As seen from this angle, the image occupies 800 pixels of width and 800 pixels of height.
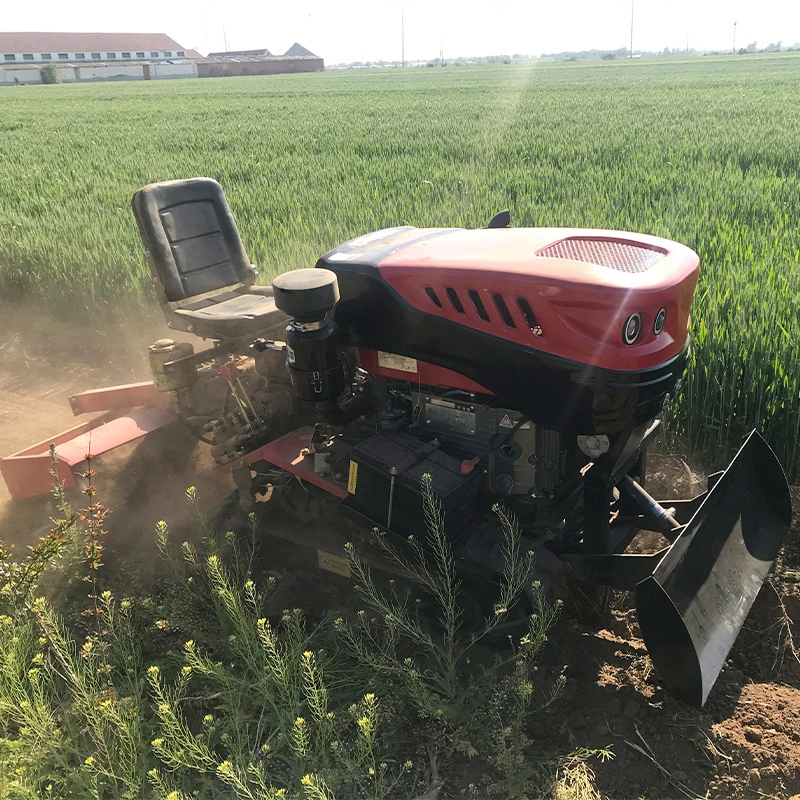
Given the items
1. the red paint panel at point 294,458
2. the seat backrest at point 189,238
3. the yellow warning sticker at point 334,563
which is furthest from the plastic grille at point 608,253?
the seat backrest at point 189,238

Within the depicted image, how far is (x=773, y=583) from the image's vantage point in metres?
2.89

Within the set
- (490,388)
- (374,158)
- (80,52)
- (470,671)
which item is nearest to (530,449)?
A: (490,388)

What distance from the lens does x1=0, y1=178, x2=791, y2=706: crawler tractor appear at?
220cm

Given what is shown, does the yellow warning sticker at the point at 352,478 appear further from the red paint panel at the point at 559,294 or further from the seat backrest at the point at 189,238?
the seat backrest at the point at 189,238

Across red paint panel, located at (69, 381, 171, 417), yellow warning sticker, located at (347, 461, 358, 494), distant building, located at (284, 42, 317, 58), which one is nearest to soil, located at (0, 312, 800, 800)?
red paint panel, located at (69, 381, 171, 417)

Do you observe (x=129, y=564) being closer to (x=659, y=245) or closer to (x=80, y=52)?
(x=659, y=245)

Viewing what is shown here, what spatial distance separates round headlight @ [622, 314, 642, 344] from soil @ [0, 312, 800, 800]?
1.14m

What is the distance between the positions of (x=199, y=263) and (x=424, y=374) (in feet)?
5.66

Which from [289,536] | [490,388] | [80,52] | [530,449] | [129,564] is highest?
[80,52]

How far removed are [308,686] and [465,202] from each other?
237 inches

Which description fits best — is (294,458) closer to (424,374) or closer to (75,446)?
(424,374)

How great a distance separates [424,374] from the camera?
267 cm

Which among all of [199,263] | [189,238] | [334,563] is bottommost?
[334,563]

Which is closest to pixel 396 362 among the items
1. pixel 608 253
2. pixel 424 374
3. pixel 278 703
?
pixel 424 374
